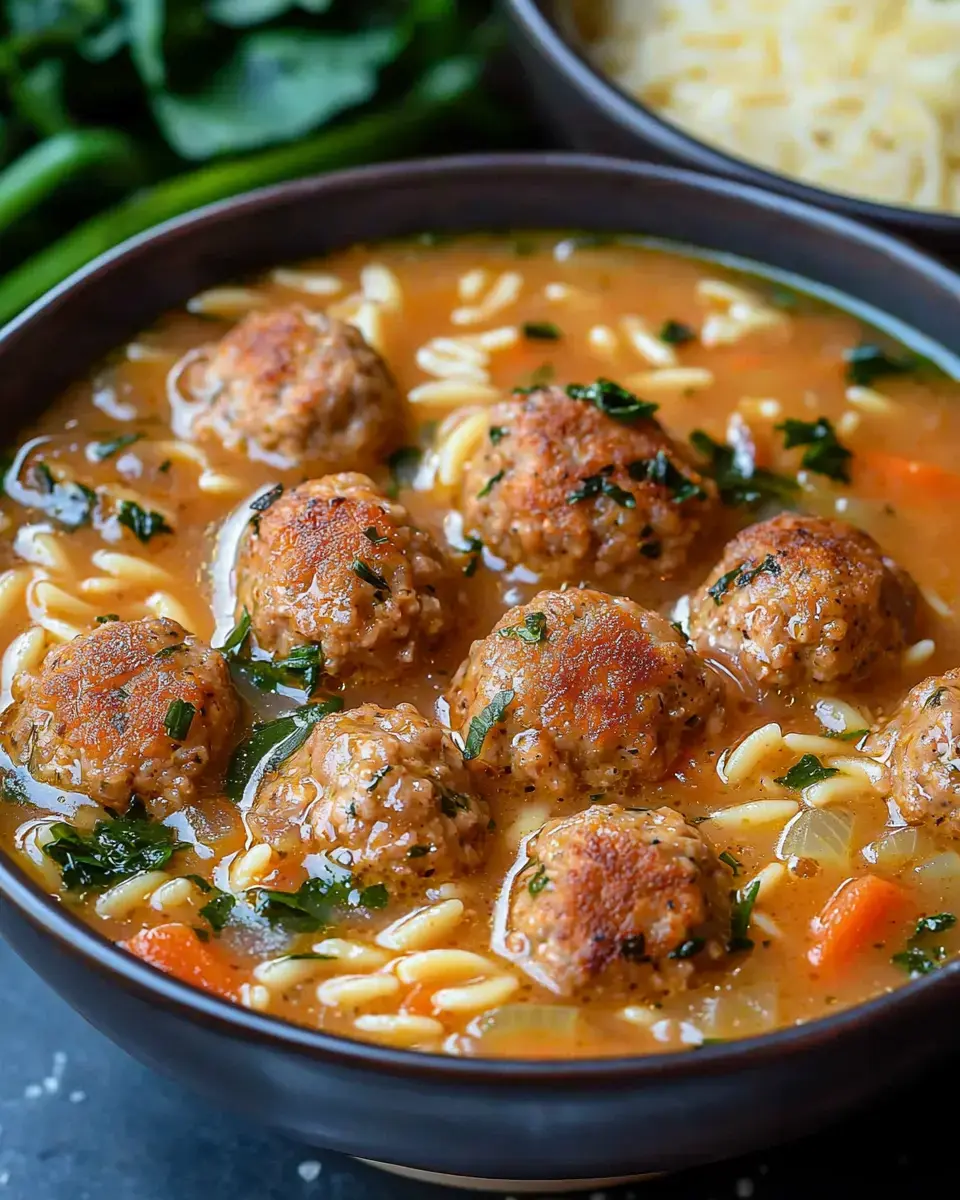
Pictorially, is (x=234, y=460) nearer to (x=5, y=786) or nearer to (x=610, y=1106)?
(x=5, y=786)

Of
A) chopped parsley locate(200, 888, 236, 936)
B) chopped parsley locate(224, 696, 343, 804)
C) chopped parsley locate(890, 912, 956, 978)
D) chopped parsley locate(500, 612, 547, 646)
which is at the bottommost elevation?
chopped parsley locate(890, 912, 956, 978)

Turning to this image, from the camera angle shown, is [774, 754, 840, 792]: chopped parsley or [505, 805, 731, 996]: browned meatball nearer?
[505, 805, 731, 996]: browned meatball

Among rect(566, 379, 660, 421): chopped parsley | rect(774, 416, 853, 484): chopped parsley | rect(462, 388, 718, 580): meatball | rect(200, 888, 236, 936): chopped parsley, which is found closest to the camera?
rect(200, 888, 236, 936): chopped parsley

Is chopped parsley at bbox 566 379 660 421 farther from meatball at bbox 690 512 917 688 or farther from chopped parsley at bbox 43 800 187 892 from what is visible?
chopped parsley at bbox 43 800 187 892

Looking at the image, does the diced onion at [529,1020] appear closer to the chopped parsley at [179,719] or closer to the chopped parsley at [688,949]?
the chopped parsley at [688,949]

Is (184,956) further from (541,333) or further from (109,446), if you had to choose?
(541,333)

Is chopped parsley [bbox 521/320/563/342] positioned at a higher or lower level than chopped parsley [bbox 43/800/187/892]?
lower

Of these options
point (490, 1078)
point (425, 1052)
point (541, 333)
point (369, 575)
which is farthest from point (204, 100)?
point (490, 1078)

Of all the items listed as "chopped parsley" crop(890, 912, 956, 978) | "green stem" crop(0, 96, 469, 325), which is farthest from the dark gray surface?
"green stem" crop(0, 96, 469, 325)
